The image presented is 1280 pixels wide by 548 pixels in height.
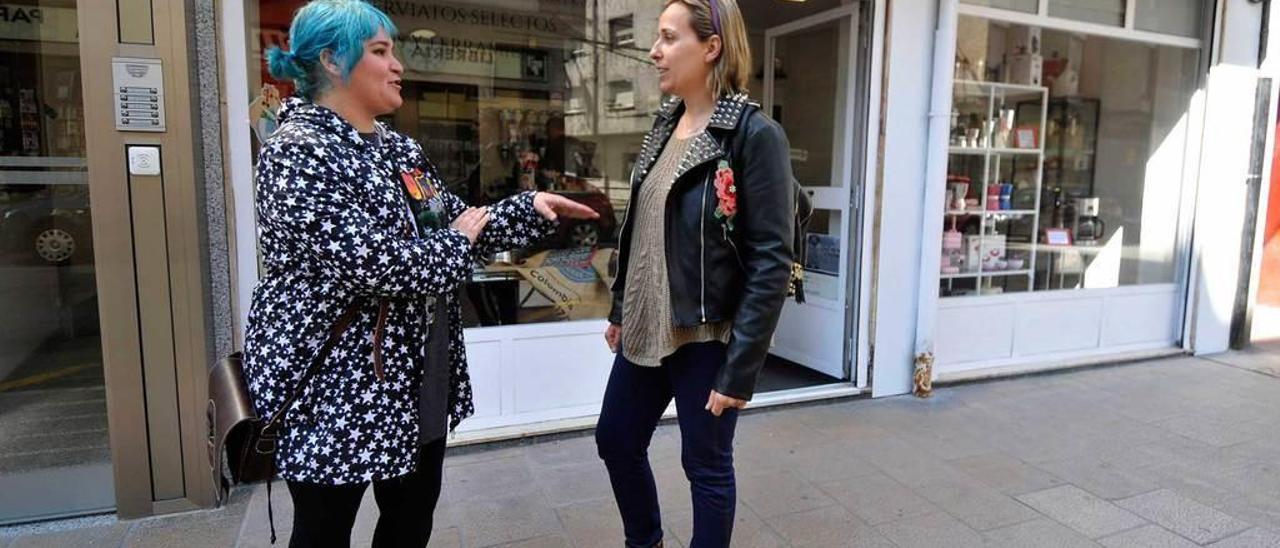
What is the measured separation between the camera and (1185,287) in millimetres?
5445

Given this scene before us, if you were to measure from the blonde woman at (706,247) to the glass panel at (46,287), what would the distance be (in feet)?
7.56

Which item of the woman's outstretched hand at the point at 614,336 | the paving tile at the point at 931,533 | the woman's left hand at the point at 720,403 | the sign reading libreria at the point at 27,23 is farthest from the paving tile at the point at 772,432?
the sign reading libreria at the point at 27,23

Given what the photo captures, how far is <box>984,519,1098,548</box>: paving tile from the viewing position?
8.86 ft

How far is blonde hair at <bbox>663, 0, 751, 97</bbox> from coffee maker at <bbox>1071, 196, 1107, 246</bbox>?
468cm

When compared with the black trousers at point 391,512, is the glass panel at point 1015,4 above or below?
above

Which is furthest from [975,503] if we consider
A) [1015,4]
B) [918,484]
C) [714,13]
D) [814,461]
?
[1015,4]

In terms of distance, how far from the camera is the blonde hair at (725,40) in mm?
1864

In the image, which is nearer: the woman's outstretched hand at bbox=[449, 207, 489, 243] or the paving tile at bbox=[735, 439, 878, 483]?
the woman's outstretched hand at bbox=[449, 207, 489, 243]

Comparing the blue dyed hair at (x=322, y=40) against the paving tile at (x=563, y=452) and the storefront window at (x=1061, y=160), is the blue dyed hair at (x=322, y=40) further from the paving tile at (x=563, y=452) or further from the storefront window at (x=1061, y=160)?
the storefront window at (x=1061, y=160)

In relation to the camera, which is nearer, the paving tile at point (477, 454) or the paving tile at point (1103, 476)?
the paving tile at point (1103, 476)

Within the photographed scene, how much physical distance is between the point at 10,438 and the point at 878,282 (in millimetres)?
4210

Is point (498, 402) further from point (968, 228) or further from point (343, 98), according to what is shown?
point (968, 228)

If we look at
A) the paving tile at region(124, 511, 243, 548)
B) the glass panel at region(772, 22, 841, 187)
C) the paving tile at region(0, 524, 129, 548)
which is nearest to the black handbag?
the paving tile at region(124, 511, 243, 548)

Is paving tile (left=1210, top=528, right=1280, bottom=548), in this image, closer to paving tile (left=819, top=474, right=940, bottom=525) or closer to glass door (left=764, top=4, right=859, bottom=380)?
paving tile (left=819, top=474, right=940, bottom=525)
